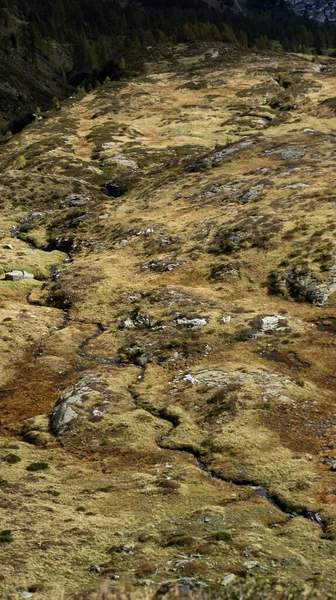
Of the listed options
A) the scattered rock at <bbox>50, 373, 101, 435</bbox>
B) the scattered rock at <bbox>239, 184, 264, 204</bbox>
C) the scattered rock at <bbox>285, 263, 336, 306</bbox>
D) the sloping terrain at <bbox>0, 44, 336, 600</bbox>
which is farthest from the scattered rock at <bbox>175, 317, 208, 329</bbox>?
the scattered rock at <bbox>239, 184, 264, 204</bbox>

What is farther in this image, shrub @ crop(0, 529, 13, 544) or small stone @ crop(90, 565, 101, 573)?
shrub @ crop(0, 529, 13, 544)

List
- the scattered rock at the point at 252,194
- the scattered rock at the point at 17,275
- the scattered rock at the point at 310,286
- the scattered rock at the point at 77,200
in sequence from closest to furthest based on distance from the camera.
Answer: the scattered rock at the point at 310,286 < the scattered rock at the point at 17,275 < the scattered rock at the point at 252,194 < the scattered rock at the point at 77,200

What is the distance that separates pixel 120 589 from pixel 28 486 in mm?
12706

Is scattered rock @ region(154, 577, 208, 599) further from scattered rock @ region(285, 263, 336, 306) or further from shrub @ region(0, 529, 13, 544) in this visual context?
scattered rock @ region(285, 263, 336, 306)

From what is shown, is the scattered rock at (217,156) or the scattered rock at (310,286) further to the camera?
the scattered rock at (217,156)

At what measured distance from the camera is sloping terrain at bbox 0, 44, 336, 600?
23.7 meters

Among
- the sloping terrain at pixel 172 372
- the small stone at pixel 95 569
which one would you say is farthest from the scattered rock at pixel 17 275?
the small stone at pixel 95 569

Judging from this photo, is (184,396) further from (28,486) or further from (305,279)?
(305,279)

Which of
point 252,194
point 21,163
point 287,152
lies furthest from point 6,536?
point 21,163

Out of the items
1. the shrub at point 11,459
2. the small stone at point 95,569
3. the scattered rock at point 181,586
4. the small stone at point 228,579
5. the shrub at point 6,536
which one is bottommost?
the shrub at point 11,459

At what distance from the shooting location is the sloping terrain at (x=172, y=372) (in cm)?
2369

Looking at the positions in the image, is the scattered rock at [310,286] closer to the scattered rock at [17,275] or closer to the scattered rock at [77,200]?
the scattered rock at [17,275]

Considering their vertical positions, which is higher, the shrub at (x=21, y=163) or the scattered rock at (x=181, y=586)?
the scattered rock at (x=181, y=586)

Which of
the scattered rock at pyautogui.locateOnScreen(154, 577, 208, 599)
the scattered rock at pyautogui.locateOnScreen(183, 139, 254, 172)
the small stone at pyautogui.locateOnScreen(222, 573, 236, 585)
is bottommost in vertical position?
the scattered rock at pyautogui.locateOnScreen(183, 139, 254, 172)
